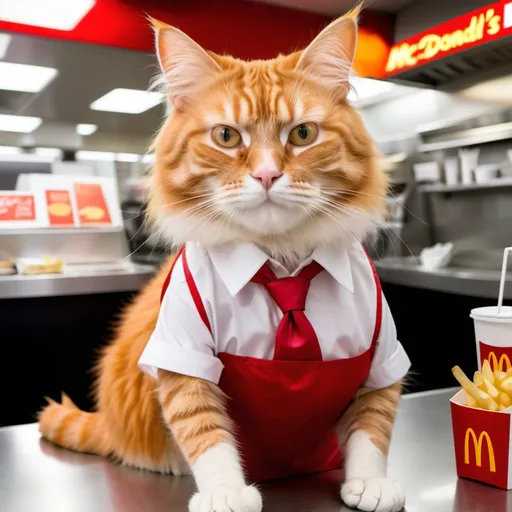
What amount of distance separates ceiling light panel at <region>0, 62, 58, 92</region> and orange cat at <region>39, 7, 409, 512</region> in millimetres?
3501

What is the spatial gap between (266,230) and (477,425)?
0.49m

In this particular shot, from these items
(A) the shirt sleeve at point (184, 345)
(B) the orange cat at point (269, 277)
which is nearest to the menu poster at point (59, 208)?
(B) the orange cat at point (269, 277)

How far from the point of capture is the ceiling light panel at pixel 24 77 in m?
4.16

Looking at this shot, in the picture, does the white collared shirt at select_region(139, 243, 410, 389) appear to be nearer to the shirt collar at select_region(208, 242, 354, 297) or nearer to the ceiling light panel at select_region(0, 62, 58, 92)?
the shirt collar at select_region(208, 242, 354, 297)

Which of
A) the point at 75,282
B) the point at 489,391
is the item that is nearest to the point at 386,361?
the point at 489,391

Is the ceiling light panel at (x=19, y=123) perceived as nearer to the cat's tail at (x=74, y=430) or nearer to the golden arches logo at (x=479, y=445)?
the cat's tail at (x=74, y=430)

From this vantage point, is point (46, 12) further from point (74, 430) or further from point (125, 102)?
point (74, 430)

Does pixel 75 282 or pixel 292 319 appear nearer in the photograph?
pixel 292 319

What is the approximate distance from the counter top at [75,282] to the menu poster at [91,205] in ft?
1.00

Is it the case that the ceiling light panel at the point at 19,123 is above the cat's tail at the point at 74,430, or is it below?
above

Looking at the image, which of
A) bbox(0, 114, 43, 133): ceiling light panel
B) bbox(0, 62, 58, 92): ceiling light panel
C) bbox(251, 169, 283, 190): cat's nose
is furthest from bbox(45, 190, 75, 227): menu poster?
bbox(251, 169, 283, 190): cat's nose

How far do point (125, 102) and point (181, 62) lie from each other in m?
3.87

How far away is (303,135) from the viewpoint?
1.03 metres

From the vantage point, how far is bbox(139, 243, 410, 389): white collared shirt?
3.29 ft
